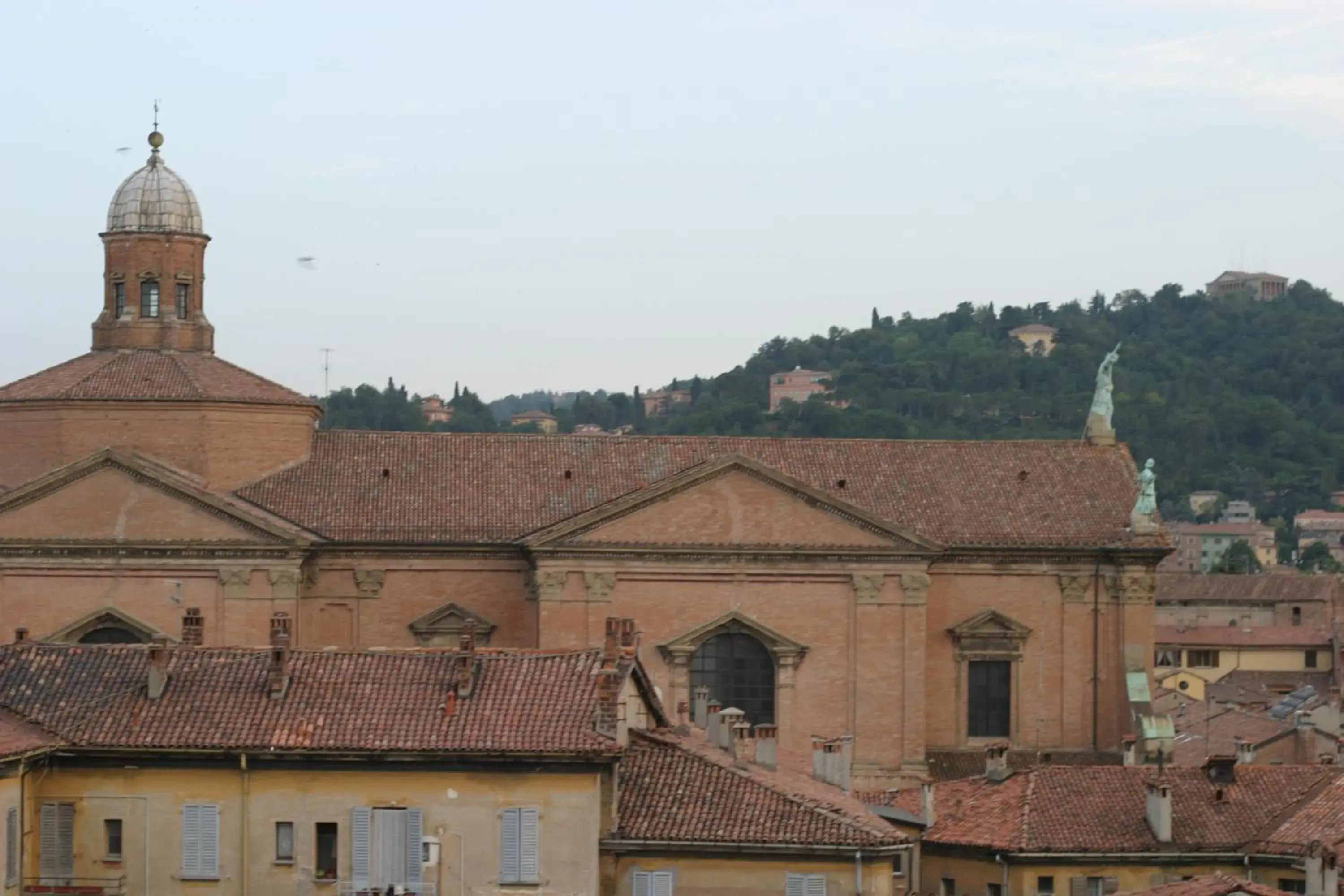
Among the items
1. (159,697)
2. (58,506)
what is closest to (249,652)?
(159,697)

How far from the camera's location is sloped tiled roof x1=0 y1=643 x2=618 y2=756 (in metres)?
41.3

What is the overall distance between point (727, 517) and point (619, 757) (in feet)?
74.9

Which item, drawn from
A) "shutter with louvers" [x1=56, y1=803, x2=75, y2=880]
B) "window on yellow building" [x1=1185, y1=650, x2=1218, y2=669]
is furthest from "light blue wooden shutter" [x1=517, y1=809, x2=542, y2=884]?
"window on yellow building" [x1=1185, y1=650, x2=1218, y2=669]

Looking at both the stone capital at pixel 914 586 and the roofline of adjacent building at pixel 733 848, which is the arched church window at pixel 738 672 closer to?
the stone capital at pixel 914 586

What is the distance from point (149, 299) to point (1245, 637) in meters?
66.3

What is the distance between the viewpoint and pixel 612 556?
209 feet

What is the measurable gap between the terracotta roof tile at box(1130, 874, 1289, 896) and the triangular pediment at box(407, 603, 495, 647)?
20.9m

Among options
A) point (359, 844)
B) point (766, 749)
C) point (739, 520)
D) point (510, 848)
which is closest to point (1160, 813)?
point (766, 749)

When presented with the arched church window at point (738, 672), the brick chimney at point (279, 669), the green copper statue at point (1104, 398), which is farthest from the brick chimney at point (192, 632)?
the green copper statue at point (1104, 398)

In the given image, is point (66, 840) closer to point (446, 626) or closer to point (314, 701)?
point (314, 701)

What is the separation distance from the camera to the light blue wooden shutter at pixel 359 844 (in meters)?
41.1

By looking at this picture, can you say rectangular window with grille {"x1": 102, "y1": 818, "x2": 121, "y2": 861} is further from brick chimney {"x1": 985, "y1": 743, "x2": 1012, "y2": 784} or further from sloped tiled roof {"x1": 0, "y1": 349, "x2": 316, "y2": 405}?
sloped tiled roof {"x1": 0, "y1": 349, "x2": 316, "y2": 405}

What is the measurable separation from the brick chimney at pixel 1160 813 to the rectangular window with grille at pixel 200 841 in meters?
18.8

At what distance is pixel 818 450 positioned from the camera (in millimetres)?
67562
